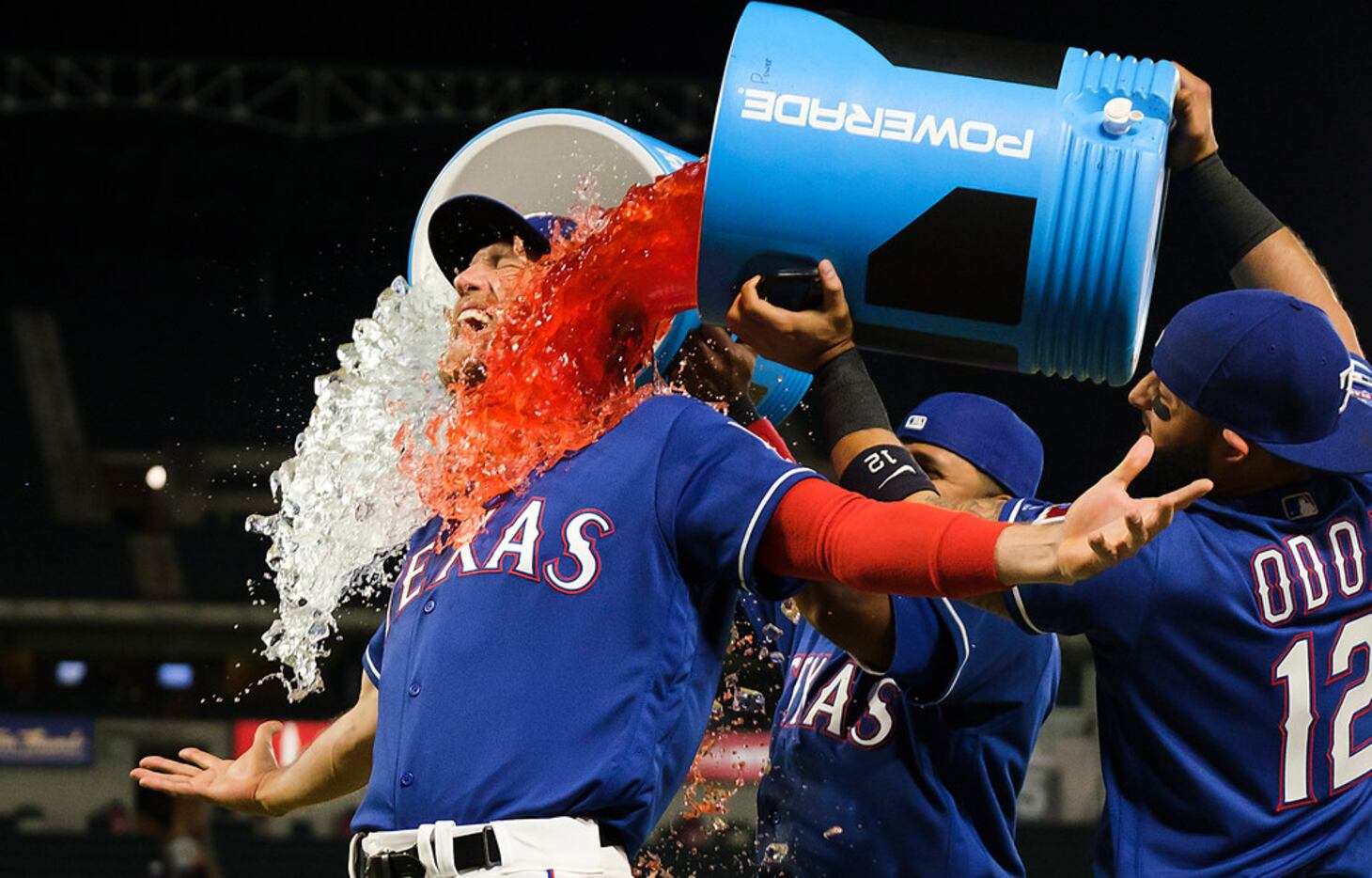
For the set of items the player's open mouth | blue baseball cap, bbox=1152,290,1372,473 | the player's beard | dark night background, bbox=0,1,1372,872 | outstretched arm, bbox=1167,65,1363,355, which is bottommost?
the player's beard

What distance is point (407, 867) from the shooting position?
84.9 inches

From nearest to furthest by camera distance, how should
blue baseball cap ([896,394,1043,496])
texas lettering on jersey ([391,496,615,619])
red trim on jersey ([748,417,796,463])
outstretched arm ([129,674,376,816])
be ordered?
texas lettering on jersey ([391,496,615,619]) < red trim on jersey ([748,417,796,463]) < outstretched arm ([129,674,376,816]) < blue baseball cap ([896,394,1043,496])

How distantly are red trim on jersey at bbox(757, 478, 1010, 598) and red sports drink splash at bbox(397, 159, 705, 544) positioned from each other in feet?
1.23

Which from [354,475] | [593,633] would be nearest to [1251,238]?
[593,633]

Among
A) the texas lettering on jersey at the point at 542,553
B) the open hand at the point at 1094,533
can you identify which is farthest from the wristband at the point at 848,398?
the open hand at the point at 1094,533

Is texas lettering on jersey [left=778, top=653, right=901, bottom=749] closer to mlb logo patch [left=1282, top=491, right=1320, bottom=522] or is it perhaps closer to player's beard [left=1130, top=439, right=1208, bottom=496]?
player's beard [left=1130, top=439, right=1208, bottom=496]

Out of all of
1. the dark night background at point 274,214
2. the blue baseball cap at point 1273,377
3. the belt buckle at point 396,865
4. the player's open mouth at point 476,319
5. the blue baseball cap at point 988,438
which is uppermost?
the dark night background at point 274,214

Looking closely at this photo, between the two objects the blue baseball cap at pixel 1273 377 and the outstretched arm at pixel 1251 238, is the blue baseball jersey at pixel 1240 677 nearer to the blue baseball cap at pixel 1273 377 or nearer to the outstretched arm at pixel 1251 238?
the blue baseball cap at pixel 1273 377

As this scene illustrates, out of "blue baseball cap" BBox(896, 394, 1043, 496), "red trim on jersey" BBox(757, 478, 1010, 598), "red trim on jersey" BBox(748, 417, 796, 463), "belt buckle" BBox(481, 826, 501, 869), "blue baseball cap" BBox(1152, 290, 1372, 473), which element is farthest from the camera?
"blue baseball cap" BBox(896, 394, 1043, 496)

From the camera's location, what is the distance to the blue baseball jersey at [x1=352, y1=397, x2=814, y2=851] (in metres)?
2.13

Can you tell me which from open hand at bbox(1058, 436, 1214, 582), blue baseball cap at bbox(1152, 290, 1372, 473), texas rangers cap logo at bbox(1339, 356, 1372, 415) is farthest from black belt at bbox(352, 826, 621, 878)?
texas rangers cap logo at bbox(1339, 356, 1372, 415)

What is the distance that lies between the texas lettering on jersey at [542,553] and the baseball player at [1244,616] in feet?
1.33

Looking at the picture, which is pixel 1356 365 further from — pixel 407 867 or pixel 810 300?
pixel 407 867

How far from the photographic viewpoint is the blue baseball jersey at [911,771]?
287 centimetres
